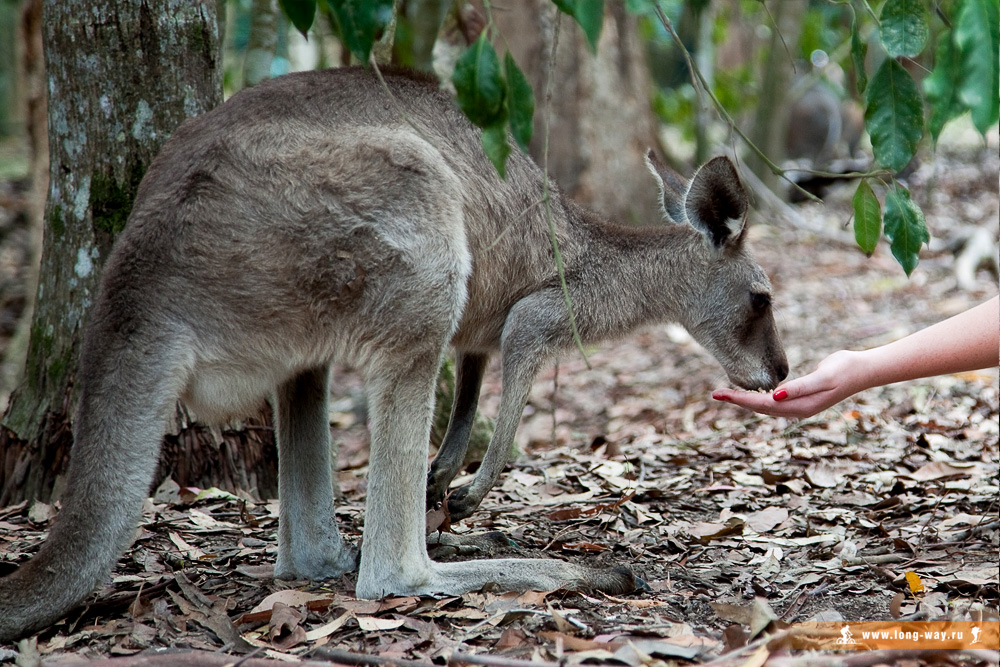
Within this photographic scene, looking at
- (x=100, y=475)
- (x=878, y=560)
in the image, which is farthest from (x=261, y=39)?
(x=878, y=560)

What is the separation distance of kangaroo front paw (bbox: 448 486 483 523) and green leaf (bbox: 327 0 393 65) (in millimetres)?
1644

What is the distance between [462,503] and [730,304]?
1327 mm

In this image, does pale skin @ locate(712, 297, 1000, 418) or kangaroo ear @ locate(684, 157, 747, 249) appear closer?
pale skin @ locate(712, 297, 1000, 418)

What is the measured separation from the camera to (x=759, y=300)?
3688 millimetres

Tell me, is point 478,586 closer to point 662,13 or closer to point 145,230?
point 145,230

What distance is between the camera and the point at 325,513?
3.11 metres

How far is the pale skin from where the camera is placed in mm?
2793

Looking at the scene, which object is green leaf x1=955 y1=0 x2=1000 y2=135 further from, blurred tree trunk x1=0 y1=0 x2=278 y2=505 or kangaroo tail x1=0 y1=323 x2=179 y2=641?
blurred tree trunk x1=0 y1=0 x2=278 y2=505

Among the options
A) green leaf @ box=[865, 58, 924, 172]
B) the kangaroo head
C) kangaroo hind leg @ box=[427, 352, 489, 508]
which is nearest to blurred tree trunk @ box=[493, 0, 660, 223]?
the kangaroo head

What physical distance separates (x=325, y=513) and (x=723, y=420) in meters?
2.66

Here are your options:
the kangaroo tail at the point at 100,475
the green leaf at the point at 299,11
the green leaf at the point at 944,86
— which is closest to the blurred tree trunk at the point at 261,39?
the kangaroo tail at the point at 100,475

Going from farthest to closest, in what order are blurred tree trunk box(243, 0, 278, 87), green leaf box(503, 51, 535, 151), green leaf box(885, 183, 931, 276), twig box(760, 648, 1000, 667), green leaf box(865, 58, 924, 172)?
blurred tree trunk box(243, 0, 278, 87)
green leaf box(885, 183, 931, 276)
green leaf box(865, 58, 924, 172)
twig box(760, 648, 1000, 667)
green leaf box(503, 51, 535, 151)

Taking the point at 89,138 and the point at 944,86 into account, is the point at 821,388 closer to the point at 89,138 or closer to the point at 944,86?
the point at 944,86

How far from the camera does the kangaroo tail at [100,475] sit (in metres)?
2.31
